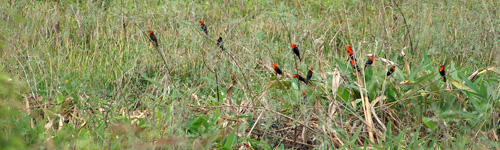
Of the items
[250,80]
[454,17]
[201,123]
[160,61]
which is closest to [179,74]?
[160,61]

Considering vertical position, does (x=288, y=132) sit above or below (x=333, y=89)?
below

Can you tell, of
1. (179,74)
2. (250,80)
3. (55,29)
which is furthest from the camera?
(55,29)

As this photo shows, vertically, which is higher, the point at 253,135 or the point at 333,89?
the point at 333,89

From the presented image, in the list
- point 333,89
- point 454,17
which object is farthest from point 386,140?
point 454,17

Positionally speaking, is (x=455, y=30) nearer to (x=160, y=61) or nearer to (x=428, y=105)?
(x=428, y=105)

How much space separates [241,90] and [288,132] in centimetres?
49

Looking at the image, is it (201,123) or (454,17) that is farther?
(454,17)

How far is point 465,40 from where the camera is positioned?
141 inches

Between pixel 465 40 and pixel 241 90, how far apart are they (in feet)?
6.12

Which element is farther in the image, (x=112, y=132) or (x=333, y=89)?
(x=333, y=89)

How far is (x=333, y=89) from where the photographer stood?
2.42m

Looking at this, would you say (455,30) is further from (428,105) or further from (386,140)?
(386,140)

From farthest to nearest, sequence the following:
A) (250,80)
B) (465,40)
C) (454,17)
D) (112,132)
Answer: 1. (454,17)
2. (465,40)
3. (250,80)
4. (112,132)

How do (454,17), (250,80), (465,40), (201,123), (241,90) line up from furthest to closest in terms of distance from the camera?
(454,17), (465,40), (250,80), (241,90), (201,123)
